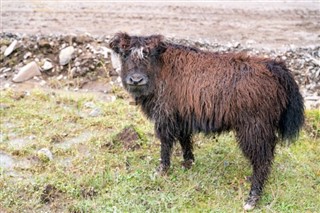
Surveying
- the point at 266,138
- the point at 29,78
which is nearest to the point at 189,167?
the point at 266,138

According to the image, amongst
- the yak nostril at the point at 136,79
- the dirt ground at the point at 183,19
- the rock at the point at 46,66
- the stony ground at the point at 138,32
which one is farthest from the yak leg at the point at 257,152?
the dirt ground at the point at 183,19

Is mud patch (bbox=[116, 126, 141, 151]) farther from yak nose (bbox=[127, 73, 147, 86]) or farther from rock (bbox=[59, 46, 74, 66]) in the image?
rock (bbox=[59, 46, 74, 66])

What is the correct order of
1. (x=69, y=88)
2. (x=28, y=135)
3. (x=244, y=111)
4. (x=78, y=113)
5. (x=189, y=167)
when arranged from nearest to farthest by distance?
(x=244, y=111) → (x=189, y=167) → (x=28, y=135) → (x=78, y=113) → (x=69, y=88)

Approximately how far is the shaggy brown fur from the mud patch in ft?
2.14

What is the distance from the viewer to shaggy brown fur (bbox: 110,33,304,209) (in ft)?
16.8

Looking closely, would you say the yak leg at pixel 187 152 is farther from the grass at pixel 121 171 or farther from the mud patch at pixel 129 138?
the mud patch at pixel 129 138

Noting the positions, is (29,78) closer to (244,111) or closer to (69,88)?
(69,88)

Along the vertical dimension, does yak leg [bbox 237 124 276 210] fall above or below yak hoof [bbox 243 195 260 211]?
above

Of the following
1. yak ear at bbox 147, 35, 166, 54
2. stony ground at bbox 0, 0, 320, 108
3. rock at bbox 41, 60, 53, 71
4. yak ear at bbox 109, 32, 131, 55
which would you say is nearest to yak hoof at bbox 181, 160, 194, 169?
yak ear at bbox 147, 35, 166, 54

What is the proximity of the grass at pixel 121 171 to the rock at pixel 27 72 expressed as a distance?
3.99ft

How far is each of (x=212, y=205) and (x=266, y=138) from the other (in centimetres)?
85

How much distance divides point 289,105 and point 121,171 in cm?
195

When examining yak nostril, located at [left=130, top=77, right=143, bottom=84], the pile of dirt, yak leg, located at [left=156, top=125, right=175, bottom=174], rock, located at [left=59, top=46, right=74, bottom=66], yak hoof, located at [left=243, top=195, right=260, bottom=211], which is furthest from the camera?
rock, located at [left=59, top=46, right=74, bottom=66]

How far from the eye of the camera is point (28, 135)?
6887mm
